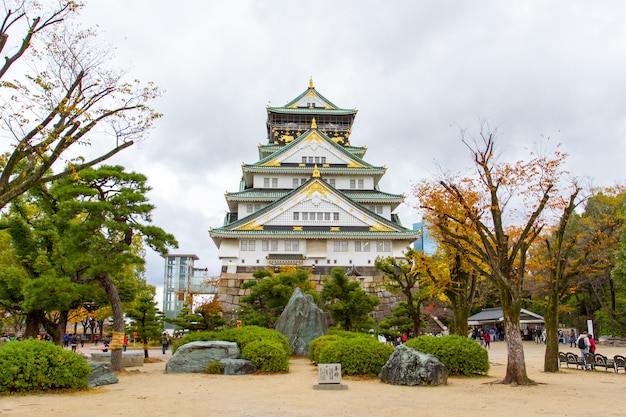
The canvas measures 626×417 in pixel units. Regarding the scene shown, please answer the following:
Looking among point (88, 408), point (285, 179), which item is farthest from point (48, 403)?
point (285, 179)

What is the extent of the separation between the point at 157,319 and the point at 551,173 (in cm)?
2070

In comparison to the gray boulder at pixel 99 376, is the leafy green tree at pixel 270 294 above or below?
above

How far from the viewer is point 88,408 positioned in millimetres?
10609

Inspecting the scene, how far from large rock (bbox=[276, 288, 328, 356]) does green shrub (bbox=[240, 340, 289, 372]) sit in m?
7.33

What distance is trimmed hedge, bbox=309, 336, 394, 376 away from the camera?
1619 centimetres

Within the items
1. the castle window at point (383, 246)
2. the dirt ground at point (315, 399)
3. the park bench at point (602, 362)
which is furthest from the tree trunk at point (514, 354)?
the castle window at point (383, 246)

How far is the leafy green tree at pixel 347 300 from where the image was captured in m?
26.6

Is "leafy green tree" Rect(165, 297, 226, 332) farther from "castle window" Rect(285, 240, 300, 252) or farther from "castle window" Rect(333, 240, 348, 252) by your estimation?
"castle window" Rect(333, 240, 348, 252)

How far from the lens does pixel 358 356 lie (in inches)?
640

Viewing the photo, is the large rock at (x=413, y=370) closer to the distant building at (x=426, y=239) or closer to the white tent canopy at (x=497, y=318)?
the distant building at (x=426, y=239)

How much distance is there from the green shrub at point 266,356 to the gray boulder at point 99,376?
4449 millimetres

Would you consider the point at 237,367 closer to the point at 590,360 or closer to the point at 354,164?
the point at 590,360

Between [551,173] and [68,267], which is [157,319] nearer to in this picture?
[68,267]

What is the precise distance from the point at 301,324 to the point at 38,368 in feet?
47.8
